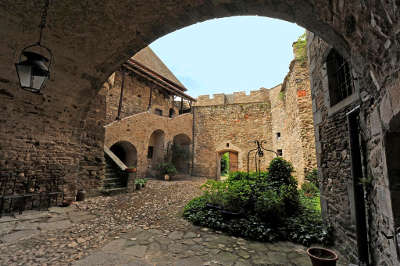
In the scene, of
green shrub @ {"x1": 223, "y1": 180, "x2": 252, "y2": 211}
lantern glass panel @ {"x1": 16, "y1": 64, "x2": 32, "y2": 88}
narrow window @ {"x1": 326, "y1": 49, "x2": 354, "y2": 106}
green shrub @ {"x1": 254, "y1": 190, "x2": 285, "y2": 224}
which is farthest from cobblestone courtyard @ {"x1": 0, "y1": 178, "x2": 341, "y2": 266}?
narrow window @ {"x1": 326, "y1": 49, "x2": 354, "y2": 106}

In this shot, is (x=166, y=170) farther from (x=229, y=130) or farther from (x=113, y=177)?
(x=229, y=130)

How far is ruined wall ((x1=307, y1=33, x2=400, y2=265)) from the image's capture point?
58.5 inches

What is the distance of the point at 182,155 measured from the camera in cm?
1259

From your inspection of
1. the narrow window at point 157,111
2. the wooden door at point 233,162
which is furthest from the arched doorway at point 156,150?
the wooden door at point 233,162

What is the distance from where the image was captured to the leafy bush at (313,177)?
633 cm

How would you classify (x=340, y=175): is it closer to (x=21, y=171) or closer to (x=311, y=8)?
(x=311, y=8)

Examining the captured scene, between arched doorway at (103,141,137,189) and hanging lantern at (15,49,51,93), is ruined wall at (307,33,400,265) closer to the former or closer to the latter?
hanging lantern at (15,49,51,93)

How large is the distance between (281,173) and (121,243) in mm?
4761

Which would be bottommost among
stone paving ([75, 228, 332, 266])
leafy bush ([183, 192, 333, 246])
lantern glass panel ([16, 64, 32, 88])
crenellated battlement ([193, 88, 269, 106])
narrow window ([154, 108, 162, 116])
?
stone paving ([75, 228, 332, 266])

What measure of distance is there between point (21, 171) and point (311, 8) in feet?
19.7

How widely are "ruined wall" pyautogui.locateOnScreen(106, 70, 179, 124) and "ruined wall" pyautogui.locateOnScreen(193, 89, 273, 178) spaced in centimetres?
329

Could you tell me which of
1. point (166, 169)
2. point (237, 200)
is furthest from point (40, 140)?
point (166, 169)

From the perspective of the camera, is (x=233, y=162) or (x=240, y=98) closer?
(x=233, y=162)

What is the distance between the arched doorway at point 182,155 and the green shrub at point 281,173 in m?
7.68
